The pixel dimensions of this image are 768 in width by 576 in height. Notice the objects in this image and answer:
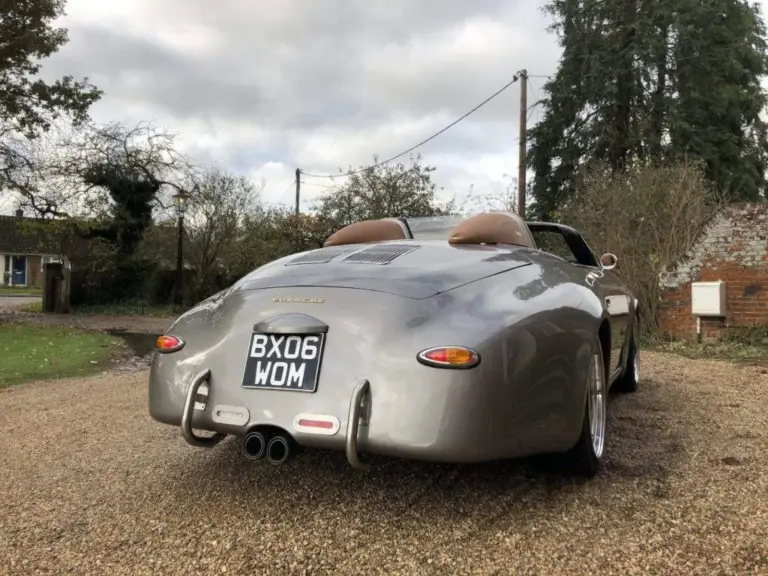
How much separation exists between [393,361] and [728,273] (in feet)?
25.7

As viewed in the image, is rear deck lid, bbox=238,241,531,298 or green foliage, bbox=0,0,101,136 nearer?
rear deck lid, bbox=238,241,531,298

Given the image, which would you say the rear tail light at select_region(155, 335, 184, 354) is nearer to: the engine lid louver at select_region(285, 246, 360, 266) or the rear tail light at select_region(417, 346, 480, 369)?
the engine lid louver at select_region(285, 246, 360, 266)

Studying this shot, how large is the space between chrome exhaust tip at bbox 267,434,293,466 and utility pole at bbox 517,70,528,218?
1748 centimetres

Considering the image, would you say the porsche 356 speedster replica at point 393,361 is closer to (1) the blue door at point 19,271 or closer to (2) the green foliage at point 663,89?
(2) the green foliage at point 663,89

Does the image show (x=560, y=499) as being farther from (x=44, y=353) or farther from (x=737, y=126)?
(x=737, y=126)

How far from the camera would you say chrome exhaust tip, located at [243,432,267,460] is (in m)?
2.38

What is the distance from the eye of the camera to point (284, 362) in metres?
2.47

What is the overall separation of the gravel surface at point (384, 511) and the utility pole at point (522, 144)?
15816 millimetres

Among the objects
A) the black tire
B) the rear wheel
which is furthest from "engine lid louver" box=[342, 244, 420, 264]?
the black tire

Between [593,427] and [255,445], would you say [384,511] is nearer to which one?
[255,445]

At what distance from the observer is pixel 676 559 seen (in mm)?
2098

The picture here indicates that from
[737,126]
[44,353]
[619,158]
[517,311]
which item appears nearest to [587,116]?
[619,158]

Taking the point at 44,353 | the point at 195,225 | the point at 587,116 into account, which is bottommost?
the point at 44,353

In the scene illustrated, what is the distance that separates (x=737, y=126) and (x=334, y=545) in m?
23.6
